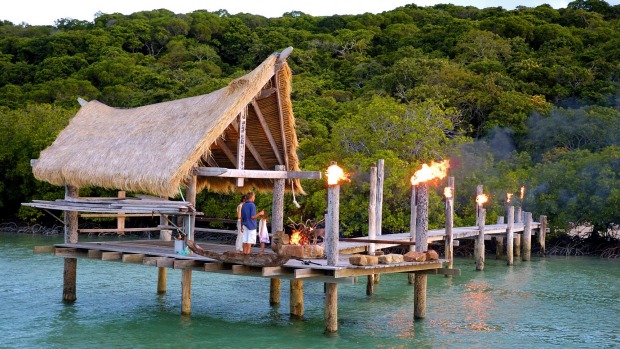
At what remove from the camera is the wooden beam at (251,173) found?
14836 millimetres

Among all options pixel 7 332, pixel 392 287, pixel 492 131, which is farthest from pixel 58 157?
pixel 492 131

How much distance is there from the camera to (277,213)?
1639cm

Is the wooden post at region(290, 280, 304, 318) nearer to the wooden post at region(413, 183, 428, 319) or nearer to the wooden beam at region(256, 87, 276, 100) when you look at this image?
the wooden post at region(413, 183, 428, 319)

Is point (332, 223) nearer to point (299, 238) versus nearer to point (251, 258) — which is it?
point (251, 258)

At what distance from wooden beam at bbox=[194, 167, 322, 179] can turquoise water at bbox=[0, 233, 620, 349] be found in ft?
9.10

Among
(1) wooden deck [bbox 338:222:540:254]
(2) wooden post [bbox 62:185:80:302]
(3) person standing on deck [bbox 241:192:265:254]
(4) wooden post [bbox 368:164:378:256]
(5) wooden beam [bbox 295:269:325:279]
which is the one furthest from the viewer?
(4) wooden post [bbox 368:164:378:256]

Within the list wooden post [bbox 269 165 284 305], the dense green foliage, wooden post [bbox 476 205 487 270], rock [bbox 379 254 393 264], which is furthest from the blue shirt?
the dense green foliage

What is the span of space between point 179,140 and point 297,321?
4080mm

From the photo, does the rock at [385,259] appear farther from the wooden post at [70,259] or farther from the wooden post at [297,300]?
the wooden post at [70,259]

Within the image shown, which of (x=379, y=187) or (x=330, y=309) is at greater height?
(x=379, y=187)

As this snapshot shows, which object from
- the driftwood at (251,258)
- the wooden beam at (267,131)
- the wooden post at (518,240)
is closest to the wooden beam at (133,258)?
the driftwood at (251,258)

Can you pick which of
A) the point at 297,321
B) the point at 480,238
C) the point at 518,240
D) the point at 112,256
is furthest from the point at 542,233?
the point at 112,256

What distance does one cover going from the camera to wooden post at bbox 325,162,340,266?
1330 cm

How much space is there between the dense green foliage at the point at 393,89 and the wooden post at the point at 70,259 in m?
13.6
